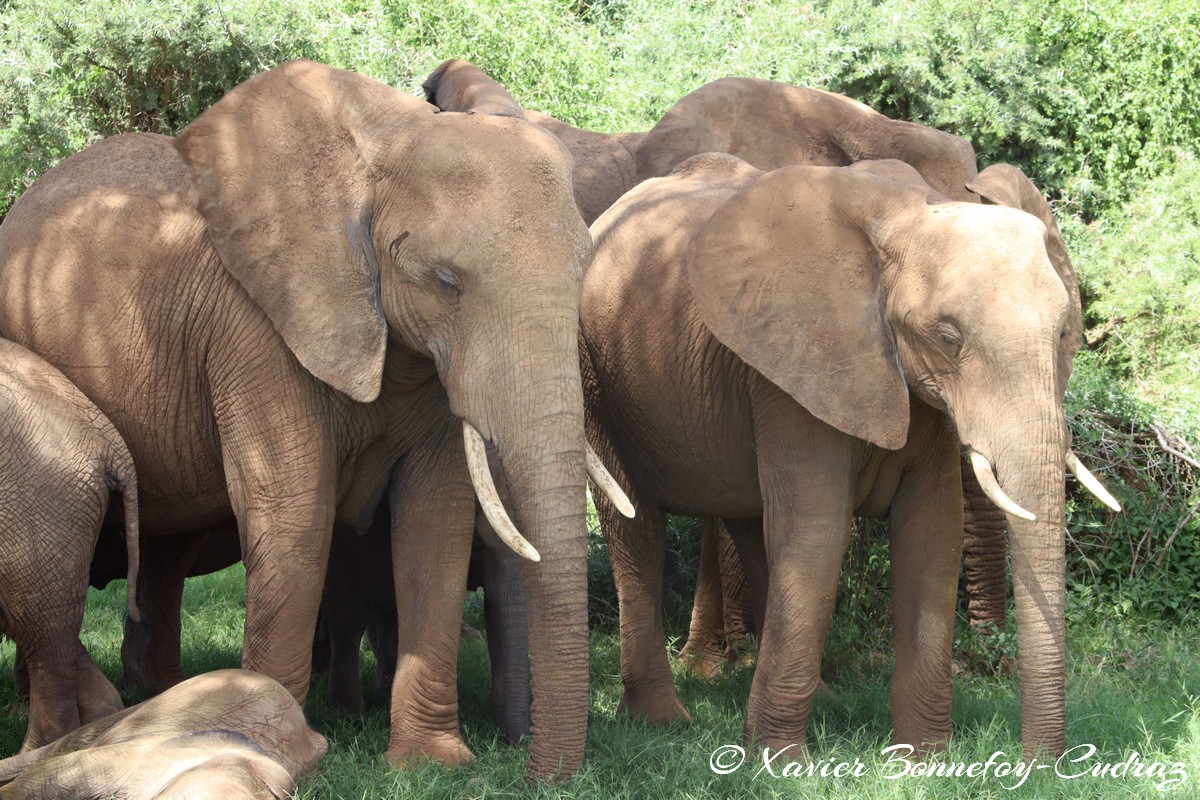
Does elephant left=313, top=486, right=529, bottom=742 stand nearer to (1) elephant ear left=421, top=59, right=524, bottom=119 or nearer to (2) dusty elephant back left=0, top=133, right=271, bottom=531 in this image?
(2) dusty elephant back left=0, top=133, right=271, bottom=531

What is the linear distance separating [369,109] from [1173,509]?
4.88m

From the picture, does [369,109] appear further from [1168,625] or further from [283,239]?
[1168,625]

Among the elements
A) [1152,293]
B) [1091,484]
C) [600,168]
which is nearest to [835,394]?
[1091,484]

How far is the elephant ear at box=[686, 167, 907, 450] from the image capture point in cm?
578

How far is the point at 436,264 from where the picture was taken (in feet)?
17.2

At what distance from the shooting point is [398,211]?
5.36 m

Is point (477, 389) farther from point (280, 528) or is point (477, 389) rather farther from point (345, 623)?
point (345, 623)

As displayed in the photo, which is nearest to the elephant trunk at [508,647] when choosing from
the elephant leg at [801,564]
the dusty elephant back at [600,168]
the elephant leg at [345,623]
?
the elephant leg at [345,623]

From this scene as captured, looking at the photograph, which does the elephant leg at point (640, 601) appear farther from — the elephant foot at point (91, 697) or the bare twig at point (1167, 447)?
the bare twig at point (1167, 447)

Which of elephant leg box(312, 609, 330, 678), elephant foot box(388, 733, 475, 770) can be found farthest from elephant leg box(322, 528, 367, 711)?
elephant foot box(388, 733, 475, 770)

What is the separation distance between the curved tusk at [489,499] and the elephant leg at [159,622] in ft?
8.16

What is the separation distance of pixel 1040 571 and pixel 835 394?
3.20 feet

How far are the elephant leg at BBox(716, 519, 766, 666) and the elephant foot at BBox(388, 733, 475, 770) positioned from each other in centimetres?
241

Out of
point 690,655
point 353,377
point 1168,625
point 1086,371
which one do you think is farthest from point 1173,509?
point 353,377
